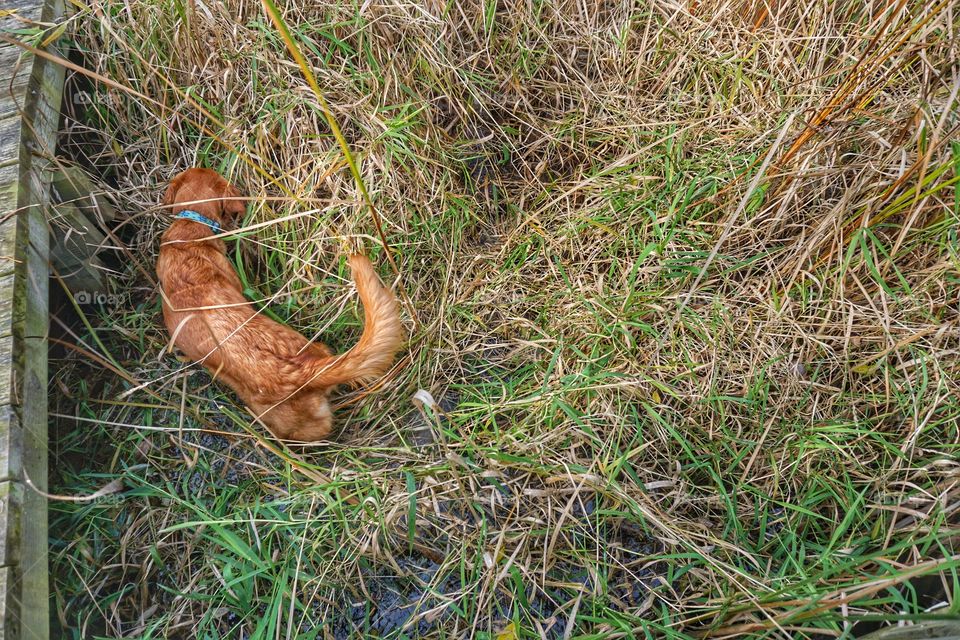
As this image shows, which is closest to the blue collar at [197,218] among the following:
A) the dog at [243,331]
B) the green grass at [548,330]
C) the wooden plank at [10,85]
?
the dog at [243,331]

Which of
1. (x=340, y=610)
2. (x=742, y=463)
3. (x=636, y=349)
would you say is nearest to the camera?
(x=340, y=610)

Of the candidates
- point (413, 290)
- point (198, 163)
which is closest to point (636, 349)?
point (413, 290)

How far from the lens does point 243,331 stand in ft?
6.81

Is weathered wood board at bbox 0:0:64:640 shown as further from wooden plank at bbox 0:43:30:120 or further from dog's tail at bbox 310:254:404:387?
dog's tail at bbox 310:254:404:387

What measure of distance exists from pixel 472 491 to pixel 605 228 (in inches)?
46.2

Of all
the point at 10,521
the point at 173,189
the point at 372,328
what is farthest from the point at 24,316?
the point at 372,328

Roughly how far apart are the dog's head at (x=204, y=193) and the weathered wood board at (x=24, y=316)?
42 cm

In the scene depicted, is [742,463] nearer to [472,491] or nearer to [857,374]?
[857,374]

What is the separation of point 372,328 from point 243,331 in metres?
0.60

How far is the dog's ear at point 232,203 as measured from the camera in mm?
2336

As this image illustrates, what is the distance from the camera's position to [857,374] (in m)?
1.97

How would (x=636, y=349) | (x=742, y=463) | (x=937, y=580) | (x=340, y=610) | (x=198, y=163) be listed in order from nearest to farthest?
(x=937, y=580), (x=340, y=610), (x=742, y=463), (x=636, y=349), (x=198, y=163)

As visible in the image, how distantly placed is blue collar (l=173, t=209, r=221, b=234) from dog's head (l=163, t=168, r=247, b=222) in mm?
21

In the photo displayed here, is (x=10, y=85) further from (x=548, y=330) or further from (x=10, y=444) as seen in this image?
(x=548, y=330)
